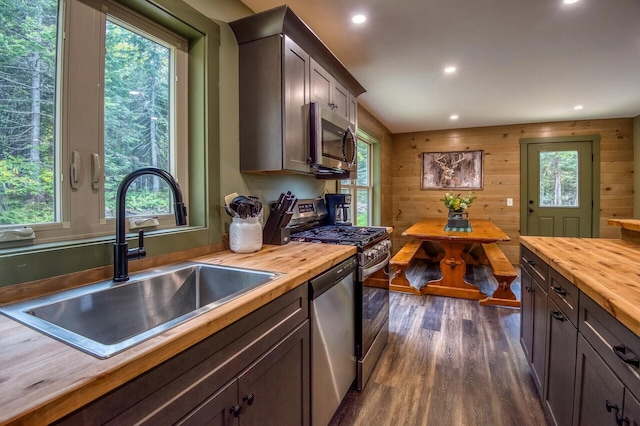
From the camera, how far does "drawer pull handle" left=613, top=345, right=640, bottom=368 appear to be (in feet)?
2.80

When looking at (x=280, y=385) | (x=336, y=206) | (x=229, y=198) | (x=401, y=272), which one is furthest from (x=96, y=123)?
(x=401, y=272)

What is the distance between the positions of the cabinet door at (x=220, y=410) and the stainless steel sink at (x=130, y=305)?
218mm

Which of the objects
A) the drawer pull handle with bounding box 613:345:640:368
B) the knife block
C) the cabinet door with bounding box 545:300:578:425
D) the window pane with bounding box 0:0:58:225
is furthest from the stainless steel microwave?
A: the drawer pull handle with bounding box 613:345:640:368

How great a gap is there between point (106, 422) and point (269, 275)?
0.70 metres

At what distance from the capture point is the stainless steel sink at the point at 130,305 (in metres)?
0.77

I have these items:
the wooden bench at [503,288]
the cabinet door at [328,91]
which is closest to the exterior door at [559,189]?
the wooden bench at [503,288]

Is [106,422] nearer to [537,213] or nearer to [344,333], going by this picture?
[344,333]

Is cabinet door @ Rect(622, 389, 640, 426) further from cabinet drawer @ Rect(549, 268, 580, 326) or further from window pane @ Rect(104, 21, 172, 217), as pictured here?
window pane @ Rect(104, 21, 172, 217)

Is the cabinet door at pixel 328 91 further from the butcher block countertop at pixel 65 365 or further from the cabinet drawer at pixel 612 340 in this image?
the cabinet drawer at pixel 612 340

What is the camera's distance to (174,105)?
1.70 m

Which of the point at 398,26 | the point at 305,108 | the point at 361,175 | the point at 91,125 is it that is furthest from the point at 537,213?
the point at 91,125

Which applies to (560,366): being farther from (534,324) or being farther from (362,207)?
(362,207)

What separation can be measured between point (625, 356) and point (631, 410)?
0.14 m

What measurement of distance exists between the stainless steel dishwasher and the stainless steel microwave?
0.73 metres
